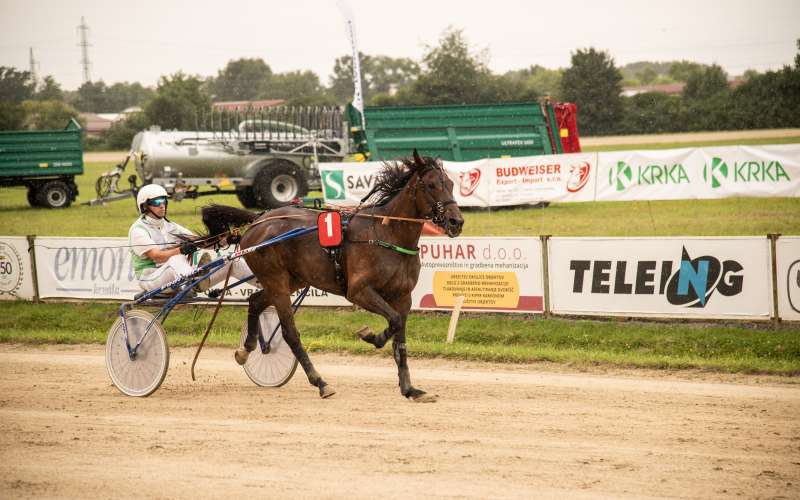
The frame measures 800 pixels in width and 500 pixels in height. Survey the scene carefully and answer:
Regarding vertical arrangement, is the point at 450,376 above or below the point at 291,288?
below

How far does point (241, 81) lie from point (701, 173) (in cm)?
7976

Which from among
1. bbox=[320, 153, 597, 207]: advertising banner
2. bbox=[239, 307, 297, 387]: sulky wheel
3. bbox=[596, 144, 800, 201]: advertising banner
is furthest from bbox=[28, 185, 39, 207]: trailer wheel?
bbox=[239, 307, 297, 387]: sulky wheel

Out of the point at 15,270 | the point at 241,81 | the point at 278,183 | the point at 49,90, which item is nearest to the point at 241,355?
the point at 15,270

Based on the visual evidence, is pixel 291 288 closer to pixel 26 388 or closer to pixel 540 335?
pixel 26 388

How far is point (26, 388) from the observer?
908 cm

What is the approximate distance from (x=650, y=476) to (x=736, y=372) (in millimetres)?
3825

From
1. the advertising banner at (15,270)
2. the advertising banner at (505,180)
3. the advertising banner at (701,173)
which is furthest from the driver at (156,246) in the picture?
the advertising banner at (701,173)

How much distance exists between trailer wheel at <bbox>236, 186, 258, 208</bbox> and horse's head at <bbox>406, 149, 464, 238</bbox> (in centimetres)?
1521

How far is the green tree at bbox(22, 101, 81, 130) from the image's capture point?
172 ft

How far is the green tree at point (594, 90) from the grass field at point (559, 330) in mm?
25950

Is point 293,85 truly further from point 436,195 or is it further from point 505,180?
point 436,195

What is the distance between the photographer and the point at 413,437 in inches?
269

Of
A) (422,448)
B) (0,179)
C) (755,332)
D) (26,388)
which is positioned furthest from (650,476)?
(0,179)

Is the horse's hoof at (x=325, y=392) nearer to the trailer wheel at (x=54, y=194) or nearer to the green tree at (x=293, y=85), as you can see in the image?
the trailer wheel at (x=54, y=194)
